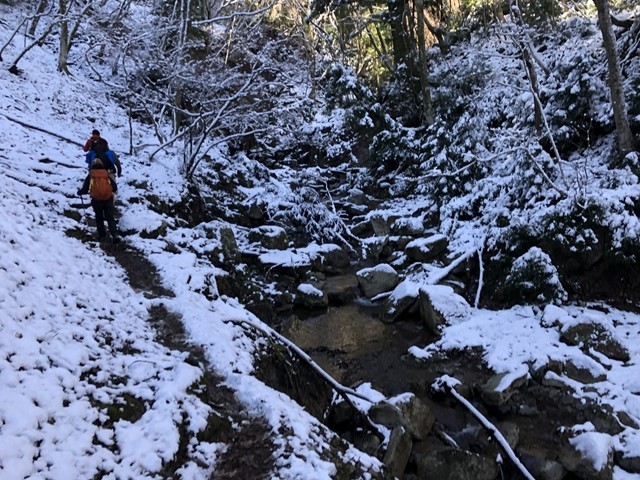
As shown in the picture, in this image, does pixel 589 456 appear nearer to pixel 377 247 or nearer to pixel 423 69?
pixel 377 247

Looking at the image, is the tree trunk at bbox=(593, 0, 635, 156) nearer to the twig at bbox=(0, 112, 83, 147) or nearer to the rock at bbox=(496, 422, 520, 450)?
the rock at bbox=(496, 422, 520, 450)

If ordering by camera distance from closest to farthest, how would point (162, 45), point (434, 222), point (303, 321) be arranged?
1. point (303, 321)
2. point (434, 222)
3. point (162, 45)

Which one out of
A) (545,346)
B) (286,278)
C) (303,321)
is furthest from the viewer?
(286,278)

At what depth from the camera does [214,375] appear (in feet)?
16.1

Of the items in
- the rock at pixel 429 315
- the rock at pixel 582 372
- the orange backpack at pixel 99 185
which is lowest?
the rock at pixel 582 372

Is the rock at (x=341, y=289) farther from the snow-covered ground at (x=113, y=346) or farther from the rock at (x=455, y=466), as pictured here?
the rock at (x=455, y=466)

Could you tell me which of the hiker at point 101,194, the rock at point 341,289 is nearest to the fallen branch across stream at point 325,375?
the hiker at point 101,194

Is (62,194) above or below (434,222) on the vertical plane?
above

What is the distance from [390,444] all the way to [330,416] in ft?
3.12

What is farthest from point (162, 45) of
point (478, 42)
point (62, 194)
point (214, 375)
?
point (214, 375)

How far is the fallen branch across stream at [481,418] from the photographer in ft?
16.6

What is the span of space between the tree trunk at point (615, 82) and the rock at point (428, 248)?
404 cm

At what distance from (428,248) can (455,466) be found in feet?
20.2

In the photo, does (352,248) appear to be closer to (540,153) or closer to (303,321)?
(303,321)
